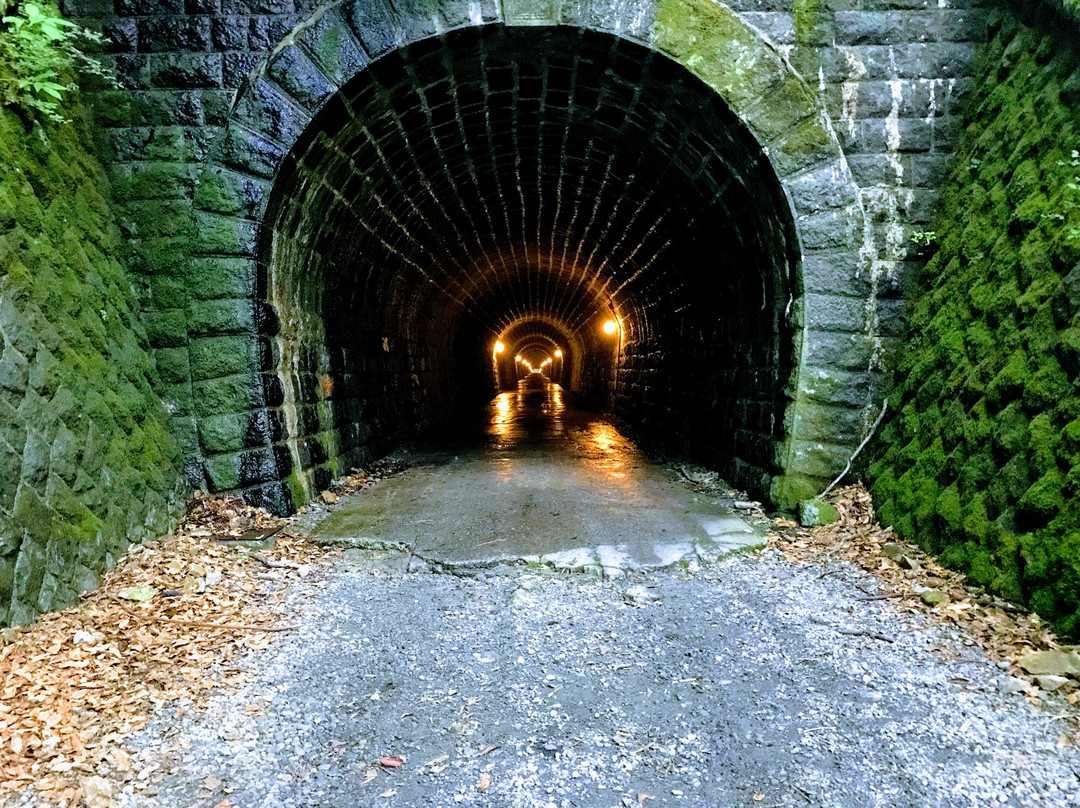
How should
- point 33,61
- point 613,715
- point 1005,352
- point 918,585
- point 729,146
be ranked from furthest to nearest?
point 729,146
point 33,61
point 1005,352
point 918,585
point 613,715

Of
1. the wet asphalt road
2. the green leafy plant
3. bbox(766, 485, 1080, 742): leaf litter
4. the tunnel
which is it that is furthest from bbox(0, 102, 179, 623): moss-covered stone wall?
bbox(766, 485, 1080, 742): leaf litter

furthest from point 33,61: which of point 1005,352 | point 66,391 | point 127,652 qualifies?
point 1005,352

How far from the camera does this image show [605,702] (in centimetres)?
250

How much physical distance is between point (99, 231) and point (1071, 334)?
615 centimetres

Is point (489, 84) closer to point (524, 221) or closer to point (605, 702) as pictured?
point (524, 221)

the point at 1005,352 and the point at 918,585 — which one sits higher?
the point at 1005,352

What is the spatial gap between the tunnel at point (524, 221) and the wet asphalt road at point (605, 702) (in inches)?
72.9

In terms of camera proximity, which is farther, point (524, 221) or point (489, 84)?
point (524, 221)

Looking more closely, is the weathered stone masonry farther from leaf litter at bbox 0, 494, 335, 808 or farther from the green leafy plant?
leaf litter at bbox 0, 494, 335, 808

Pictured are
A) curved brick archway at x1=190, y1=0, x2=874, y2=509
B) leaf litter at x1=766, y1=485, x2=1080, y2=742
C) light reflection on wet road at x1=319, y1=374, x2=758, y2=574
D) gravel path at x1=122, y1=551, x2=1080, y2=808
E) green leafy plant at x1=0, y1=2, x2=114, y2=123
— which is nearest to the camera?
gravel path at x1=122, y1=551, x2=1080, y2=808

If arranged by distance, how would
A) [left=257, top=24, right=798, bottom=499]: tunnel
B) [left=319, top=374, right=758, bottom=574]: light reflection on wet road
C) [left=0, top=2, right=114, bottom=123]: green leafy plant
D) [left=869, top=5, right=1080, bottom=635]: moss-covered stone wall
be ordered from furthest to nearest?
1. [left=257, top=24, right=798, bottom=499]: tunnel
2. [left=319, top=374, right=758, bottom=574]: light reflection on wet road
3. [left=0, top=2, right=114, bottom=123]: green leafy plant
4. [left=869, top=5, right=1080, bottom=635]: moss-covered stone wall

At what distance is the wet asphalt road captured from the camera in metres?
1.99

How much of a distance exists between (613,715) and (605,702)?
95 mm

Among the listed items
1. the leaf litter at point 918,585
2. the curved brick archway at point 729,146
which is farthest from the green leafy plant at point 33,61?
the leaf litter at point 918,585
